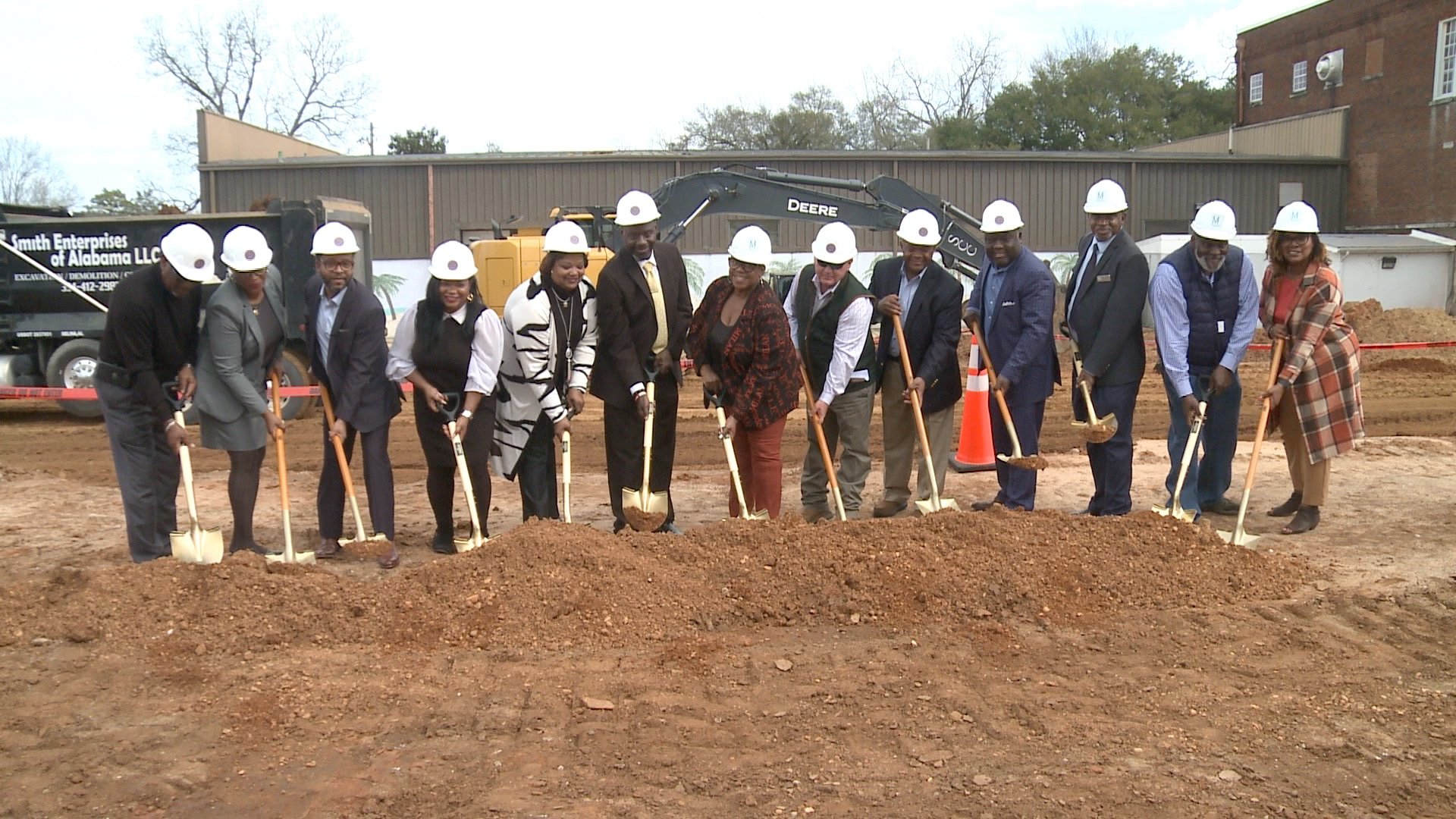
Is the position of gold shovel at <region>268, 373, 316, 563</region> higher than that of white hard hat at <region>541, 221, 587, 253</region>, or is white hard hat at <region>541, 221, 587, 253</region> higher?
white hard hat at <region>541, 221, 587, 253</region>

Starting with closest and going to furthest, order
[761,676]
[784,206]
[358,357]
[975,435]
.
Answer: [761,676] → [358,357] → [975,435] → [784,206]

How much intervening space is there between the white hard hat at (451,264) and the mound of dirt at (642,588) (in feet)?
4.77

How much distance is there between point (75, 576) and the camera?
17.8 ft

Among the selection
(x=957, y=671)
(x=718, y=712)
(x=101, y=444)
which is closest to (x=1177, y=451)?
(x=957, y=671)

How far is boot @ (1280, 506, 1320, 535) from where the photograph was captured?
6.93 metres

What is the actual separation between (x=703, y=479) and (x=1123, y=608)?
4397mm

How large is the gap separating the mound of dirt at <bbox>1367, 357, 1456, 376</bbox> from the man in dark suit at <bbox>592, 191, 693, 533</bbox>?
1193cm

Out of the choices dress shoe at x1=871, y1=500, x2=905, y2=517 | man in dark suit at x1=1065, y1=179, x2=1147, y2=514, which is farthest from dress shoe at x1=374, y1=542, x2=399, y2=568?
man in dark suit at x1=1065, y1=179, x2=1147, y2=514

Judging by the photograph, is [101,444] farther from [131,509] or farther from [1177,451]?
[1177,451]

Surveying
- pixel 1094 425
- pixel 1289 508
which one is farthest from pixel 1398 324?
pixel 1094 425

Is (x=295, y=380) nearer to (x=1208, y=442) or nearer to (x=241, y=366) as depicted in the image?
(x=241, y=366)

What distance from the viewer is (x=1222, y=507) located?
7.52m

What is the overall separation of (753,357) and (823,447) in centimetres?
69

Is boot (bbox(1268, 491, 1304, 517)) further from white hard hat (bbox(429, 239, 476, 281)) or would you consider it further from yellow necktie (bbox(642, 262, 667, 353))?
white hard hat (bbox(429, 239, 476, 281))
